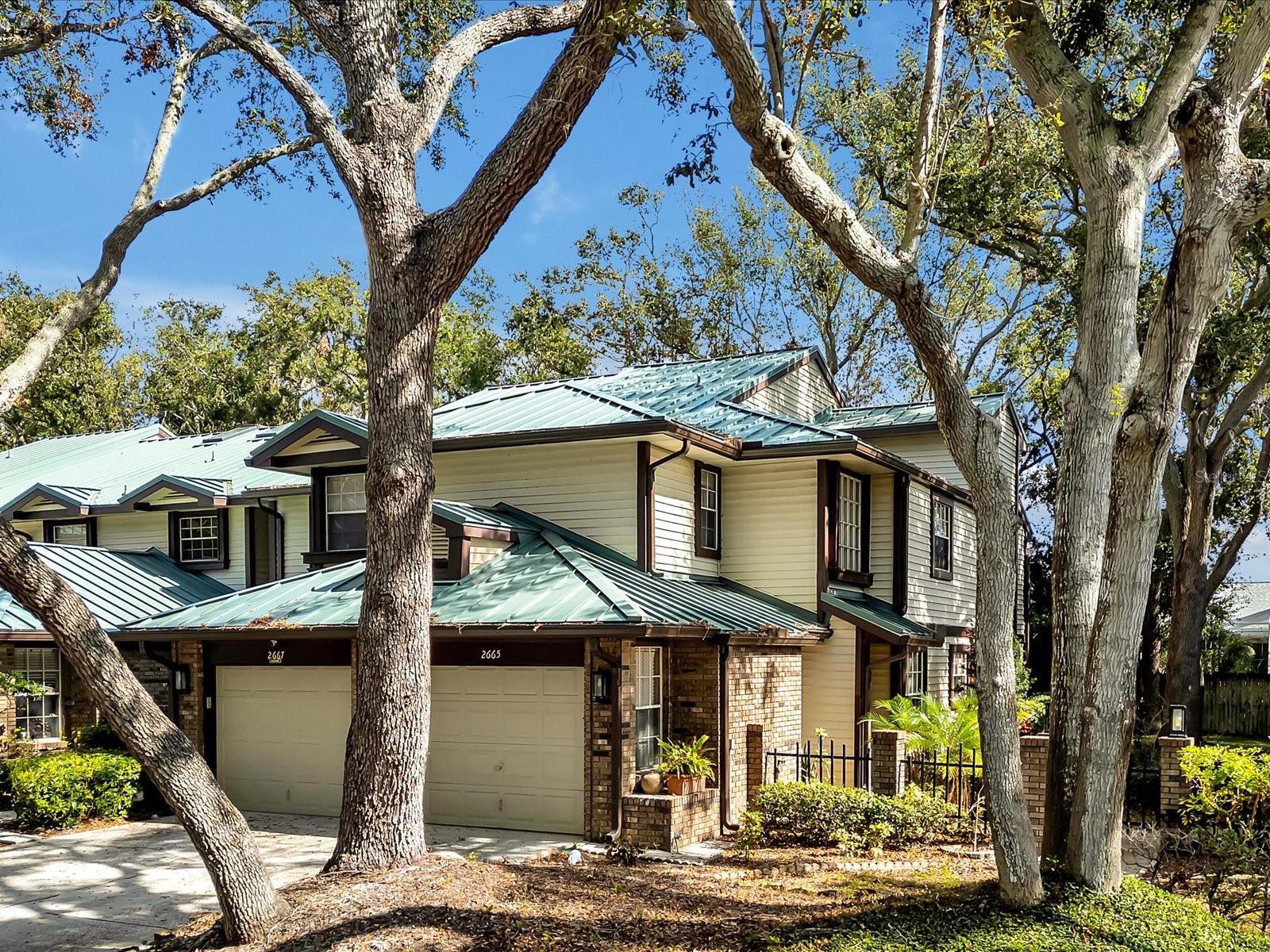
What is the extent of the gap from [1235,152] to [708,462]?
33.4ft

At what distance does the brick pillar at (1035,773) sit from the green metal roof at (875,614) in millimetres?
4675

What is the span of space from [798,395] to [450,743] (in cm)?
1010

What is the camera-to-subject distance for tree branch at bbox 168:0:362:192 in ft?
32.1

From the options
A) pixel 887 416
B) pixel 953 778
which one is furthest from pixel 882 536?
pixel 953 778

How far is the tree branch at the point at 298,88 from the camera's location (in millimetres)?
9797

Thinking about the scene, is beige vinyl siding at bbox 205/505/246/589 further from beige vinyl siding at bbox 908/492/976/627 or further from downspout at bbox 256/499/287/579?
beige vinyl siding at bbox 908/492/976/627

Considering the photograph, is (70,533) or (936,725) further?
(70,533)

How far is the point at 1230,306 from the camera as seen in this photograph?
23.1 metres

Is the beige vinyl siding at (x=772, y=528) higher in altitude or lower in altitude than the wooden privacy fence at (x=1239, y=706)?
higher

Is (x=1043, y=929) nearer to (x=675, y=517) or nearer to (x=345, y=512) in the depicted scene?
(x=675, y=517)

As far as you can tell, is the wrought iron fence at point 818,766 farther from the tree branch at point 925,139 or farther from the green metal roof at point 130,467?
the green metal roof at point 130,467

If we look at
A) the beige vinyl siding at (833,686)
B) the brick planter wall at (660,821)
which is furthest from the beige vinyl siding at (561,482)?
the brick planter wall at (660,821)

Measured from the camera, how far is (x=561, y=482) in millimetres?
16438

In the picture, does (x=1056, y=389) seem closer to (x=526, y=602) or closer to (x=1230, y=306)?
(x=1230, y=306)
